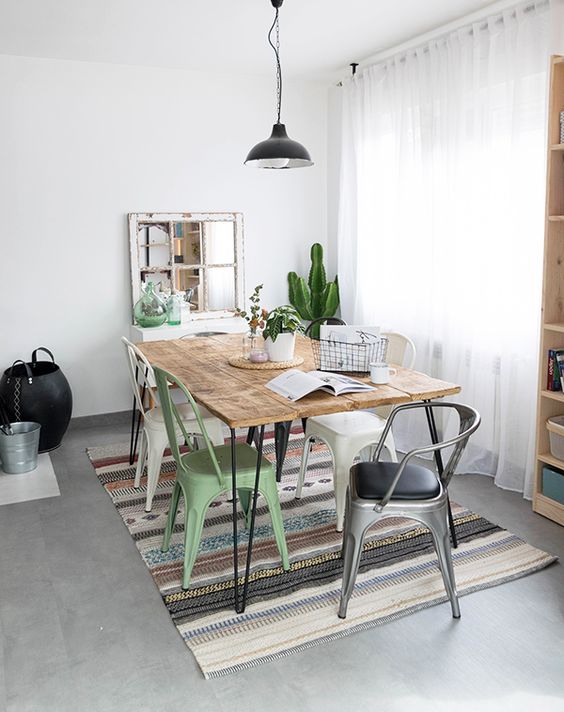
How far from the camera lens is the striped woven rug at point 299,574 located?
2.36 metres

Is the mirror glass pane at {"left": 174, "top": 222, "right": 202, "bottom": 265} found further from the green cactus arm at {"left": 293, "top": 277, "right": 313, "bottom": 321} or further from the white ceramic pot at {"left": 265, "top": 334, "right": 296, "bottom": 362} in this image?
the white ceramic pot at {"left": 265, "top": 334, "right": 296, "bottom": 362}

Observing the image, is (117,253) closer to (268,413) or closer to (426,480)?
(268,413)

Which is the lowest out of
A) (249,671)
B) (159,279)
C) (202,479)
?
(249,671)

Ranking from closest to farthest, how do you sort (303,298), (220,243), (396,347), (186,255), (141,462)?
1. (396,347)
2. (141,462)
3. (186,255)
4. (220,243)
5. (303,298)

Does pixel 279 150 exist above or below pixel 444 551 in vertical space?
above

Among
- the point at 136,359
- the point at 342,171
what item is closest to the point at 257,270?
the point at 342,171

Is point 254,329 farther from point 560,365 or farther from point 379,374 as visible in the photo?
point 560,365

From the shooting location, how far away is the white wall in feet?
14.5

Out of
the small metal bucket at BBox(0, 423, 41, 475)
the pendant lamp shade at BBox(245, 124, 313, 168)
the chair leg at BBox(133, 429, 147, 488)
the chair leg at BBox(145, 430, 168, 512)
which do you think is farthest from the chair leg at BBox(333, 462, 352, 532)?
the small metal bucket at BBox(0, 423, 41, 475)

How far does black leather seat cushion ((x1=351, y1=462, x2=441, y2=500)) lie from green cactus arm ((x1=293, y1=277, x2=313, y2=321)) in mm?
2736

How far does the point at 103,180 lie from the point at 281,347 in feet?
6.99

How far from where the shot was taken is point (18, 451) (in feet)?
12.9

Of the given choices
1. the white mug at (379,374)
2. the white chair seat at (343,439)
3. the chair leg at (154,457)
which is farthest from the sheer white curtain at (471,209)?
the chair leg at (154,457)

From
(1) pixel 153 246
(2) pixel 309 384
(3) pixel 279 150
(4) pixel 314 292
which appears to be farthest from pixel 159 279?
(2) pixel 309 384
